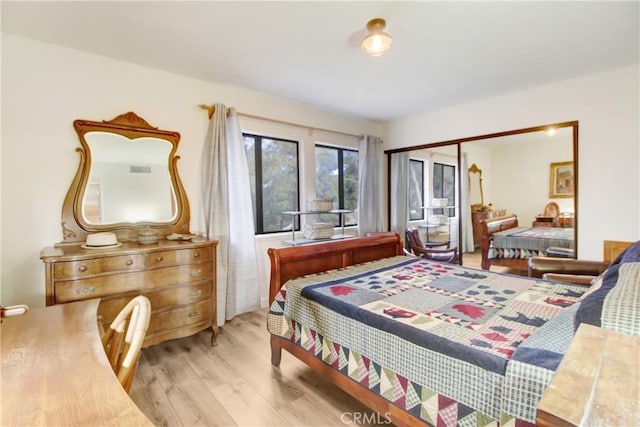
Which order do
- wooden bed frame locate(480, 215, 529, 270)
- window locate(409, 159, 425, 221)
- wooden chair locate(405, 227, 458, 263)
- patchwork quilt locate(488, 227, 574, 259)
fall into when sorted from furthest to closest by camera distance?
window locate(409, 159, 425, 221) < wooden chair locate(405, 227, 458, 263) < wooden bed frame locate(480, 215, 529, 270) < patchwork quilt locate(488, 227, 574, 259)

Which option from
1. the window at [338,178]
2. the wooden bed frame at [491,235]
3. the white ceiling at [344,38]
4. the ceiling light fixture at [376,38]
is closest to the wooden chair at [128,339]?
the white ceiling at [344,38]

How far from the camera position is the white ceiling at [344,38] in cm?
182

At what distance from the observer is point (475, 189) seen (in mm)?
3736

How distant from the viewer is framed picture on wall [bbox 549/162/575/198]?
9.95 ft

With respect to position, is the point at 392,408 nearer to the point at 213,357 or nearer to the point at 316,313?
the point at 316,313

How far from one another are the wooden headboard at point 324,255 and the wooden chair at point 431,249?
945mm

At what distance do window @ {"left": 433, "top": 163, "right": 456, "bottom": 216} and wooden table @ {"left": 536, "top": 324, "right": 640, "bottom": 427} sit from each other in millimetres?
3351

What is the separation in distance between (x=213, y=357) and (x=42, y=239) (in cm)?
158

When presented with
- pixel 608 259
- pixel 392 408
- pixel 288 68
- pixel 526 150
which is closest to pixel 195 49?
pixel 288 68

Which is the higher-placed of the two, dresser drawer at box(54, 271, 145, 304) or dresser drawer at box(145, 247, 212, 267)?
dresser drawer at box(145, 247, 212, 267)

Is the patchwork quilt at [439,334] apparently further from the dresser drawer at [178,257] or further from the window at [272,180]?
the window at [272,180]

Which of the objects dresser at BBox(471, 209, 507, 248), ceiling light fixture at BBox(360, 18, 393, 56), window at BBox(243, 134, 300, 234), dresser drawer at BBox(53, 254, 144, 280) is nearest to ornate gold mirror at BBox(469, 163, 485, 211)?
dresser at BBox(471, 209, 507, 248)

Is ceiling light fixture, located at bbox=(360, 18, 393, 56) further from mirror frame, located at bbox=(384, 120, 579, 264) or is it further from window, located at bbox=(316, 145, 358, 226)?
mirror frame, located at bbox=(384, 120, 579, 264)

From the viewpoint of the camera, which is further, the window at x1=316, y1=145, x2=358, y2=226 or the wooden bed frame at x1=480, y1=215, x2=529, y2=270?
the window at x1=316, y1=145, x2=358, y2=226
